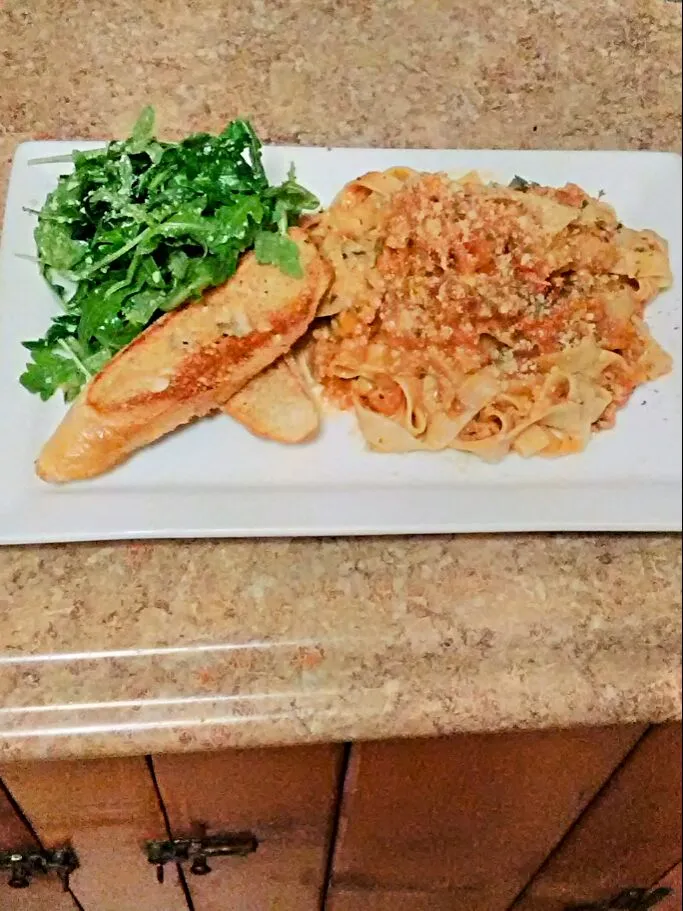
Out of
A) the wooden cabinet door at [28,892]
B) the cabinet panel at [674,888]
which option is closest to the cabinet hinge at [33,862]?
the wooden cabinet door at [28,892]

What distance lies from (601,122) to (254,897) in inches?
40.4

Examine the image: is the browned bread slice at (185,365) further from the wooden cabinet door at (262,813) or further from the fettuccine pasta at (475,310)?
the wooden cabinet door at (262,813)

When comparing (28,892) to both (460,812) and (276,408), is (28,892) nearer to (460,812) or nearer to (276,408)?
(460,812)

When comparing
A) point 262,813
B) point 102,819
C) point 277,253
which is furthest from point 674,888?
point 277,253

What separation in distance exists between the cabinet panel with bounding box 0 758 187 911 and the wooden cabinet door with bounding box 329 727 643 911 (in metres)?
0.20

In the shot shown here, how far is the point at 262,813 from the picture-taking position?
947 millimetres

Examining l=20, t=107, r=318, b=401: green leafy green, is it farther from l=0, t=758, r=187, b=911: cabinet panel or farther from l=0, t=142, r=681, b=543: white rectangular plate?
l=0, t=758, r=187, b=911: cabinet panel

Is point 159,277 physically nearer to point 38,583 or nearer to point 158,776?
point 38,583

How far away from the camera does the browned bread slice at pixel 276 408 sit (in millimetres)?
870

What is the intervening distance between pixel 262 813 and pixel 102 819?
0.16 meters

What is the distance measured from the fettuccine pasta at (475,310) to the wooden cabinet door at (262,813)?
334 millimetres

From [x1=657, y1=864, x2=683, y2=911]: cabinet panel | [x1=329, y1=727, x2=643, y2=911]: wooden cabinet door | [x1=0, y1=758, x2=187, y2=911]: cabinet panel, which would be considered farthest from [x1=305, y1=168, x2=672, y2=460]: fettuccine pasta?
[x1=657, y1=864, x2=683, y2=911]: cabinet panel

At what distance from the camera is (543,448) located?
34.3 inches

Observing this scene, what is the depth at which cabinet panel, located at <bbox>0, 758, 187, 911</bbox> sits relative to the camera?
85 cm
